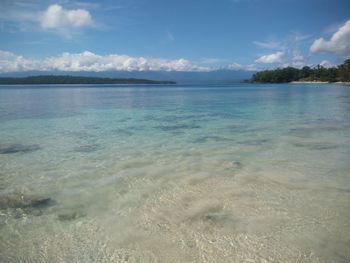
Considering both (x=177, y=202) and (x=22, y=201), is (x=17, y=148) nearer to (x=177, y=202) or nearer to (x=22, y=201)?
(x=22, y=201)

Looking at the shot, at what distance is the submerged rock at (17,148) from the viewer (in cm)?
1109

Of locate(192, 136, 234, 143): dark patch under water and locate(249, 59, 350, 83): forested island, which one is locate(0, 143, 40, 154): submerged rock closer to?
locate(192, 136, 234, 143): dark patch under water

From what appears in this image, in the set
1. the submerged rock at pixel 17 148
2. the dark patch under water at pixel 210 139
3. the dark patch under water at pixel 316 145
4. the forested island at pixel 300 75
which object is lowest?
the submerged rock at pixel 17 148

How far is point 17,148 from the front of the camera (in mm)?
11656

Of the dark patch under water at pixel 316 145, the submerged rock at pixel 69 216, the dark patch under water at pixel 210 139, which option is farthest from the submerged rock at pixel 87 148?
the dark patch under water at pixel 316 145

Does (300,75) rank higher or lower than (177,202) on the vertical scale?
higher

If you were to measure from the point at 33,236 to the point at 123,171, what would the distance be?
145 inches

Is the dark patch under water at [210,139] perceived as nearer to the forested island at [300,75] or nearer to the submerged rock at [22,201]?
the submerged rock at [22,201]

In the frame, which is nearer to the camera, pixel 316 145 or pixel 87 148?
pixel 316 145

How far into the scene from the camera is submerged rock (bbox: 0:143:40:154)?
11086 mm

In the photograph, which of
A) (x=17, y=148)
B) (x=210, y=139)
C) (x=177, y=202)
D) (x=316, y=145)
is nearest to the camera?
(x=177, y=202)

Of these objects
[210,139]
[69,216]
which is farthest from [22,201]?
[210,139]

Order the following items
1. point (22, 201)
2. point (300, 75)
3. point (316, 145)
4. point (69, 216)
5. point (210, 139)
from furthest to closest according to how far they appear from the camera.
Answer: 1. point (300, 75)
2. point (210, 139)
3. point (316, 145)
4. point (22, 201)
5. point (69, 216)

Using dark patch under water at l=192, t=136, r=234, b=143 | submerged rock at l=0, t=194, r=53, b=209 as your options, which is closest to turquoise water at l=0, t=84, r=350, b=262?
submerged rock at l=0, t=194, r=53, b=209
